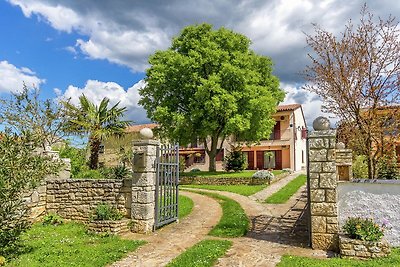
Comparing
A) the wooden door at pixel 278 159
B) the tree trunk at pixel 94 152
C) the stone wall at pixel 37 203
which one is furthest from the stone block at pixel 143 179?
the wooden door at pixel 278 159

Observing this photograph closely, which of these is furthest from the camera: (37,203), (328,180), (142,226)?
(37,203)

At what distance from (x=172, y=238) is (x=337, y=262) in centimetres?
403

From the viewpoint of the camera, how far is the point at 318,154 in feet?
24.7

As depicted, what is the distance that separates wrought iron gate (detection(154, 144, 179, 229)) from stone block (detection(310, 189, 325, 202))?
424cm

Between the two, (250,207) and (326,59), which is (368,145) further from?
(250,207)

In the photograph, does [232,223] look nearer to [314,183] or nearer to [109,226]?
[314,183]

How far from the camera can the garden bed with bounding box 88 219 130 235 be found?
28.5 ft

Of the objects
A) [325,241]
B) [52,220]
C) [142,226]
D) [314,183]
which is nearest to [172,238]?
[142,226]

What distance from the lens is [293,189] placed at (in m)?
17.7

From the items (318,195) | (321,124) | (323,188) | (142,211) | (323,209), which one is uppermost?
(321,124)

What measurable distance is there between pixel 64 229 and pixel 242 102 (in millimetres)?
17110

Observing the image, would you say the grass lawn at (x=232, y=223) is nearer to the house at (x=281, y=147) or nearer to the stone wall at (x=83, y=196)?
the stone wall at (x=83, y=196)

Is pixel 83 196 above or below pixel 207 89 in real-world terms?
below

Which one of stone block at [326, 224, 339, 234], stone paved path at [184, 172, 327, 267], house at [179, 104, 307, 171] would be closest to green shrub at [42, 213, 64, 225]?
stone paved path at [184, 172, 327, 267]
